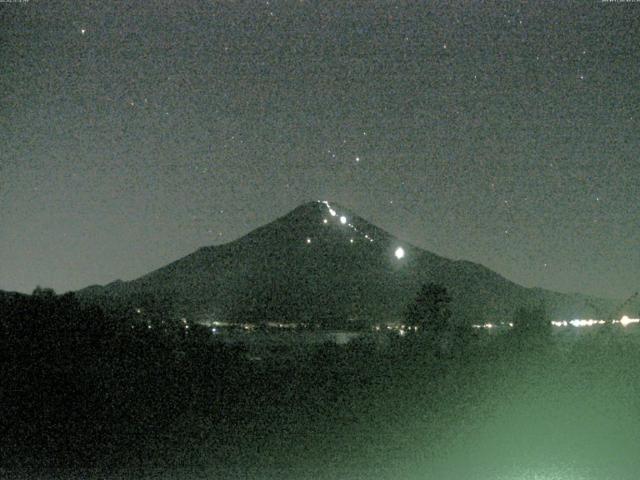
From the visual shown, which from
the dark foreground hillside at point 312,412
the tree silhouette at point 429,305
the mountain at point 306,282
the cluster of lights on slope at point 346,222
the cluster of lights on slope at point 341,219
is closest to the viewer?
the dark foreground hillside at point 312,412

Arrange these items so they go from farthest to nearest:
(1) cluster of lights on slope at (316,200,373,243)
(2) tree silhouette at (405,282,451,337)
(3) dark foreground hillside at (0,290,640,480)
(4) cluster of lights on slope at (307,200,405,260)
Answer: (2) tree silhouette at (405,282,451,337) < (1) cluster of lights on slope at (316,200,373,243) < (4) cluster of lights on slope at (307,200,405,260) < (3) dark foreground hillside at (0,290,640,480)

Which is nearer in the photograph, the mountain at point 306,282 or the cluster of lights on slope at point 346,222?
the cluster of lights on slope at point 346,222

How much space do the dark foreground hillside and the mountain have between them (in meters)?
42.9

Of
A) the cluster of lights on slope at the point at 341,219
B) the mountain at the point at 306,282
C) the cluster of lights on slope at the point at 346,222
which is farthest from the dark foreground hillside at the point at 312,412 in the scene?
the mountain at the point at 306,282

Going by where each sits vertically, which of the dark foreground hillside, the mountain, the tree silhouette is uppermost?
the mountain

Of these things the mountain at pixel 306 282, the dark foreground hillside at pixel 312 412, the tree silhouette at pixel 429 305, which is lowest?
the dark foreground hillside at pixel 312 412

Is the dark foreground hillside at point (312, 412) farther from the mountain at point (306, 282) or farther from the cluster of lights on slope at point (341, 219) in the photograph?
the mountain at point (306, 282)

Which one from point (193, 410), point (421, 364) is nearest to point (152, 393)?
point (193, 410)

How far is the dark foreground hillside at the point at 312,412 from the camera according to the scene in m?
10.9

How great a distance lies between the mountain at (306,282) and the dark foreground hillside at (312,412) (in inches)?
1691

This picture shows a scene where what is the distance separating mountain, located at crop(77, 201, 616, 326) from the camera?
224 feet

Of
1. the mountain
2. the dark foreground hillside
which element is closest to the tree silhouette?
the mountain

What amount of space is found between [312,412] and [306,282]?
273 ft

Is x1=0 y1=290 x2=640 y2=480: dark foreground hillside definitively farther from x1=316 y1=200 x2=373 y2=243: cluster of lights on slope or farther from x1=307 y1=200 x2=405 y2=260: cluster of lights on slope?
x1=316 y1=200 x2=373 y2=243: cluster of lights on slope
